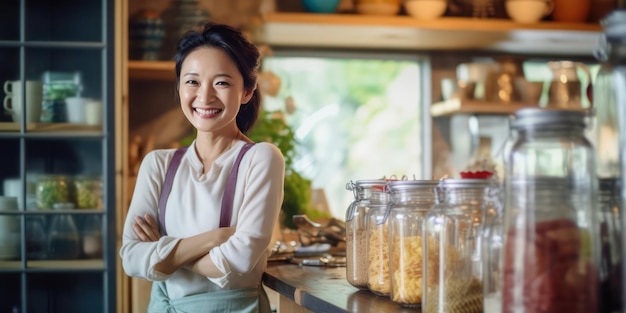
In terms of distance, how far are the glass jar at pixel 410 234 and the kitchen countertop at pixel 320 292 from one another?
3 cm

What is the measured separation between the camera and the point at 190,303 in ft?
5.96

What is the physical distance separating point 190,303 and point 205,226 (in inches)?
5.9

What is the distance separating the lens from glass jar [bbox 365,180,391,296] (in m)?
1.52

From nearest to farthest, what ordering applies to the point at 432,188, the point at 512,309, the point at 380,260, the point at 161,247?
the point at 512,309, the point at 432,188, the point at 380,260, the point at 161,247

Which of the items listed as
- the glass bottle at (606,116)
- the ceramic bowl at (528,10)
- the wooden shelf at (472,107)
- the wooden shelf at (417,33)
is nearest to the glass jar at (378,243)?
the glass bottle at (606,116)

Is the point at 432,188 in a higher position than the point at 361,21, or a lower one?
lower

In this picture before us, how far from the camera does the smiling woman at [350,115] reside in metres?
4.38

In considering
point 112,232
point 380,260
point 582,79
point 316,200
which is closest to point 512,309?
point 380,260

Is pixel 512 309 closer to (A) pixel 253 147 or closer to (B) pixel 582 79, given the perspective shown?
(A) pixel 253 147

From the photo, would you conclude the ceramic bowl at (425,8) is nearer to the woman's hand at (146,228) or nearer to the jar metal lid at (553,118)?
the woman's hand at (146,228)

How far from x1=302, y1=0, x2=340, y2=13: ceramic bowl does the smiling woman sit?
426mm

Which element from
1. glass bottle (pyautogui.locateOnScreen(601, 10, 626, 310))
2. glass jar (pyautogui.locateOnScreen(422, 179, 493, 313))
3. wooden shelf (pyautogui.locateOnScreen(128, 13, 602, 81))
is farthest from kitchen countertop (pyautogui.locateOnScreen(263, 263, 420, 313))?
wooden shelf (pyautogui.locateOnScreen(128, 13, 602, 81))

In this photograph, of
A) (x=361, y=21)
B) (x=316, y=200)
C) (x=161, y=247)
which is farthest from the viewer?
(x=361, y=21)

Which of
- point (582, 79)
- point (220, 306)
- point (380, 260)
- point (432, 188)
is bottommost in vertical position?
point (220, 306)
